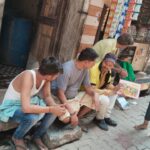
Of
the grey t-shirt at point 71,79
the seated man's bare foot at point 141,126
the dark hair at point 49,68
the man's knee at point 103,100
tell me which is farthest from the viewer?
the seated man's bare foot at point 141,126

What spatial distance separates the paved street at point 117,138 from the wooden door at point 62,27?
5.14 feet

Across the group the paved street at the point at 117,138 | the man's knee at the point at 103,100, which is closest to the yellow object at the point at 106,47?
the man's knee at the point at 103,100

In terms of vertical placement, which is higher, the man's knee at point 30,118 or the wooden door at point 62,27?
the wooden door at point 62,27

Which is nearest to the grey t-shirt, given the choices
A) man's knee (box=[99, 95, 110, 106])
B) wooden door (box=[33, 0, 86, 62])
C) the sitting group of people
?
the sitting group of people

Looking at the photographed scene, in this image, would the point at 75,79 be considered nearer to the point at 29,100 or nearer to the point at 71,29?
the point at 29,100

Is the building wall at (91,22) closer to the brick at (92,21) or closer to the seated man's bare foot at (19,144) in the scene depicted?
the brick at (92,21)

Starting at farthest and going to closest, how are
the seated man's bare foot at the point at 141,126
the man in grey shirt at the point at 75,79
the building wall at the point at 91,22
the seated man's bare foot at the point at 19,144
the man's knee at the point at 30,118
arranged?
the building wall at the point at 91,22
the seated man's bare foot at the point at 141,126
the man in grey shirt at the point at 75,79
the seated man's bare foot at the point at 19,144
the man's knee at the point at 30,118

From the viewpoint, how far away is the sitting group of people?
341 centimetres

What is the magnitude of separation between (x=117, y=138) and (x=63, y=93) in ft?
4.69

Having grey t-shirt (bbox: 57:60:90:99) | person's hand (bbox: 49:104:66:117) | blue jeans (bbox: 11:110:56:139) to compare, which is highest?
grey t-shirt (bbox: 57:60:90:99)

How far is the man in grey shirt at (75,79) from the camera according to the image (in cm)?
404

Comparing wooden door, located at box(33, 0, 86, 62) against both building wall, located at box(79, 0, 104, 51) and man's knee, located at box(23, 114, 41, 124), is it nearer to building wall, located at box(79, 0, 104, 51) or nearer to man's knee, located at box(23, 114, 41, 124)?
building wall, located at box(79, 0, 104, 51)

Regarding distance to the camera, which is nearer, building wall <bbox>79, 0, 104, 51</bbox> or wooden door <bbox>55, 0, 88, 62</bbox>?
wooden door <bbox>55, 0, 88, 62</bbox>

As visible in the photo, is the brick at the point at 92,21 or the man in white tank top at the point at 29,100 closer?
the man in white tank top at the point at 29,100
